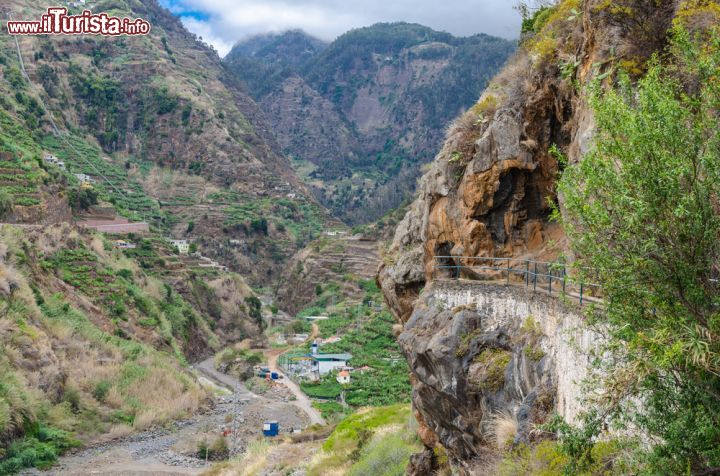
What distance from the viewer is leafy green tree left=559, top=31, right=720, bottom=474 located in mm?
6777

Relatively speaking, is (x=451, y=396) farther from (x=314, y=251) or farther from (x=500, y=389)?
(x=314, y=251)

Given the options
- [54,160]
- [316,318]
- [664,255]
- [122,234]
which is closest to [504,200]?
[664,255]

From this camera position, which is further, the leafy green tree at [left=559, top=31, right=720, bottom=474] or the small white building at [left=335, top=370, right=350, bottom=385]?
the small white building at [left=335, top=370, right=350, bottom=385]

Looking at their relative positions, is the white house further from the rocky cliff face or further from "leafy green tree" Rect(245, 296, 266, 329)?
the rocky cliff face

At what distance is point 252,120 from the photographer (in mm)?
172875

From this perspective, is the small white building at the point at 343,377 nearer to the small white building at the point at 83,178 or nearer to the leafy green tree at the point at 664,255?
the leafy green tree at the point at 664,255

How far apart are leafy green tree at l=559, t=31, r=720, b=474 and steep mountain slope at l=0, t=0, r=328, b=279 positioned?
316ft

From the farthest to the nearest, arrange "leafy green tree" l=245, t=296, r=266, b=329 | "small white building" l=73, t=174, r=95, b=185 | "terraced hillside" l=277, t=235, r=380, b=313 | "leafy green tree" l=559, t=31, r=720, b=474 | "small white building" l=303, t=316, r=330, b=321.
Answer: "terraced hillside" l=277, t=235, r=380, b=313
"small white building" l=73, t=174, r=95, b=185
"leafy green tree" l=245, t=296, r=266, b=329
"small white building" l=303, t=316, r=330, b=321
"leafy green tree" l=559, t=31, r=720, b=474

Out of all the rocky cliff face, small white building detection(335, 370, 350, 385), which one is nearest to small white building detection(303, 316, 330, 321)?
small white building detection(335, 370, 350, 385)

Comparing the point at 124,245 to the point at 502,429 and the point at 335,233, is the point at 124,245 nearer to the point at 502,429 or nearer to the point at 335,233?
the point at 335,233

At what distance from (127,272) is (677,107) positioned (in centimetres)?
5764

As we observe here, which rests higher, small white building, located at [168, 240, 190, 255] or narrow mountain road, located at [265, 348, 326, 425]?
small white building, located at [168, 240, 190, 255]

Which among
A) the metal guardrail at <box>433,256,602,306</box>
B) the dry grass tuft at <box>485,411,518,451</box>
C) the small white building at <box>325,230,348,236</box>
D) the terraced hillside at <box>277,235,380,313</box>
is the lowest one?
the terraced hillside at <box>277,235,380,313</box>

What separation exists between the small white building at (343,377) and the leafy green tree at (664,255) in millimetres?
45048
